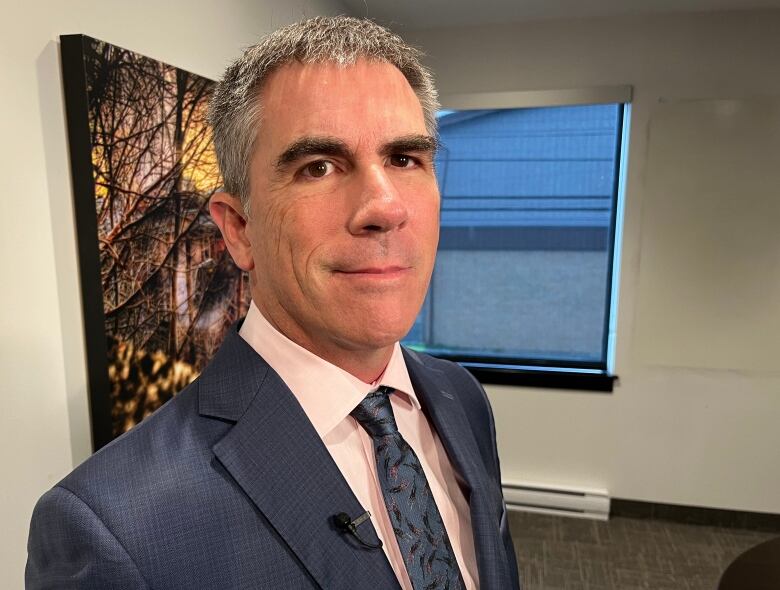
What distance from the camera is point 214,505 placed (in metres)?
0.62

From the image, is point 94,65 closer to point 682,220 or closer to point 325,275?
point 325,275

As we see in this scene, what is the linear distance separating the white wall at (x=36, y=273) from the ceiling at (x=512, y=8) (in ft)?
5.37

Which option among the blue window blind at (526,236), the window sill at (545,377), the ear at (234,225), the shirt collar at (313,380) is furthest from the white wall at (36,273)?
the window sill at (545,377)

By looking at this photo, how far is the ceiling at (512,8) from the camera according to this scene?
2.39 meters

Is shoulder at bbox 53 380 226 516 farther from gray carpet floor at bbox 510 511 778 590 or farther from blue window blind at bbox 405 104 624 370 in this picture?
blue window blind at bbox 405 104 624 370

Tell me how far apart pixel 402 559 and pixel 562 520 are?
2.58 metres

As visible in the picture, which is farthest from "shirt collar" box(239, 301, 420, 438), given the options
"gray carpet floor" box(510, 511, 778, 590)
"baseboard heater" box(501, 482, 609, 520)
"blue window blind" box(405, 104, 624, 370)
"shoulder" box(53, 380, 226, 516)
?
"baseboard heater" box(501, 482, 609, 520)

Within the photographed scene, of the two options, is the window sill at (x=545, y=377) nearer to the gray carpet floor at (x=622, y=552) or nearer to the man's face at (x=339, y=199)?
the gray carpet floor at (x=622, y=552)

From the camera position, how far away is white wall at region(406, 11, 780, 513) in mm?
2520

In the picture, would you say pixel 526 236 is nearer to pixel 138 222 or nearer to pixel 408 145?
pixel 138 222

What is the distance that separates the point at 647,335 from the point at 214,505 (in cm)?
267

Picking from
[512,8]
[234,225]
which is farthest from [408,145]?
[512,8]

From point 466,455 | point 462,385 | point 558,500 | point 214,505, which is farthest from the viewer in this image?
point 558,500

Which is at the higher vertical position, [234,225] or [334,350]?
[234,225]
